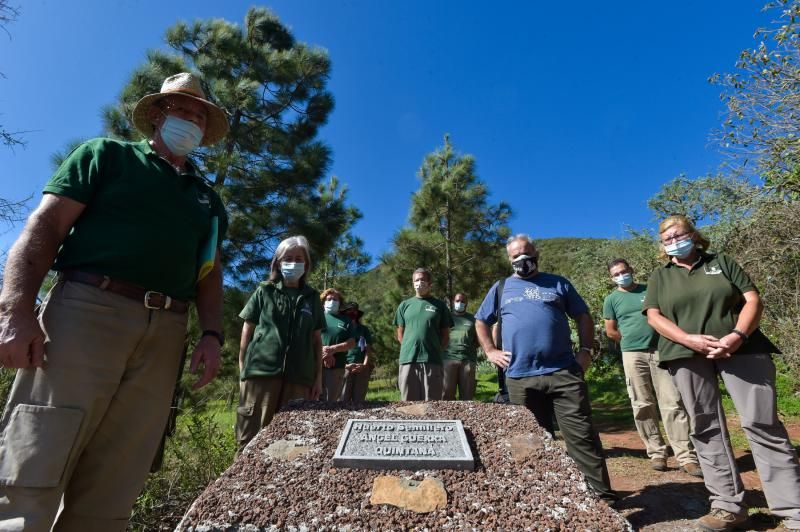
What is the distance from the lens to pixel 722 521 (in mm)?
2496

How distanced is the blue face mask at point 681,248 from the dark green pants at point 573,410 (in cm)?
102

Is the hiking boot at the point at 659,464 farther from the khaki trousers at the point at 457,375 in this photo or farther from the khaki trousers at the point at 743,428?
the khaki trousers at the point at 457,375

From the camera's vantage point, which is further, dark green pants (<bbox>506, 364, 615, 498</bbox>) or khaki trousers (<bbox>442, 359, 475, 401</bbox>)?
khaki trousers (<bbox>442, 359, 475, 401</bbox>)

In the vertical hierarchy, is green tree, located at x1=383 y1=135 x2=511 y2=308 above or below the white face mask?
above

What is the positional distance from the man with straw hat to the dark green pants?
2127mm

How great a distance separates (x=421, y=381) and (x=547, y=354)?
2.19m

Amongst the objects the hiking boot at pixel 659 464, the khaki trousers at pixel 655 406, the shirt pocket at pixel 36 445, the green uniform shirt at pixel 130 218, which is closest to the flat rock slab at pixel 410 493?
the shirt pocket at pixel 36 445

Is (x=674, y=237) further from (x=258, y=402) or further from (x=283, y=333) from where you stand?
(x=258, y=402)

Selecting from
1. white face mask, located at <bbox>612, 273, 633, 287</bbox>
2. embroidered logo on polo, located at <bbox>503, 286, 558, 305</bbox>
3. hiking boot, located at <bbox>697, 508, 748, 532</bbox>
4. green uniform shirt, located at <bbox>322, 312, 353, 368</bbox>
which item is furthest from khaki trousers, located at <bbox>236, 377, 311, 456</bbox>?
white face mask, located at <bbox>612, 273, 633, 287</bbox>

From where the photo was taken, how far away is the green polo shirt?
8.41 feet

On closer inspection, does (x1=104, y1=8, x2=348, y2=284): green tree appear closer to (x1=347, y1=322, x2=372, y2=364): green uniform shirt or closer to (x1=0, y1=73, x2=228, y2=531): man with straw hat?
(x1=347, y1=322, x2=372, y2=364): green uniform shirt

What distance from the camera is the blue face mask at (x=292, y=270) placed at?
330 cm

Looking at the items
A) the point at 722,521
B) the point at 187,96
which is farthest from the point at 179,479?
the point at 722,521

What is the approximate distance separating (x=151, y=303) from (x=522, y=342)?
2.34 meters
